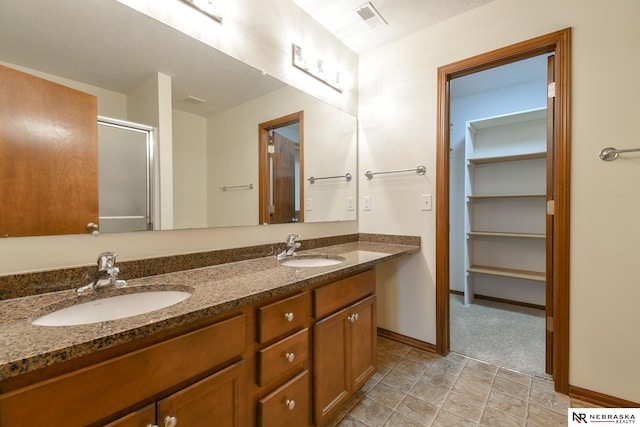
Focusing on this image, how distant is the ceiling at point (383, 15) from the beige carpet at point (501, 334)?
240cm

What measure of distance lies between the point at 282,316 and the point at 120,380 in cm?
54

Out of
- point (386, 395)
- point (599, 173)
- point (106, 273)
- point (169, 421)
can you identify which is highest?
point (599, 173)

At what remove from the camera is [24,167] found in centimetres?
93

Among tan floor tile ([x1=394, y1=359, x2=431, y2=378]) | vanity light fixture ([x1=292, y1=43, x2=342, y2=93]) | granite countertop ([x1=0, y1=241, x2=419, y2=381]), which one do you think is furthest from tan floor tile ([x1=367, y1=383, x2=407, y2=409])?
vanity light fixture ([x1=292, y1=43, x2=342, y2=93])

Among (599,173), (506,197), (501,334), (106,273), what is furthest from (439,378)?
(506,197)

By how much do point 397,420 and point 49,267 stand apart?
165cm

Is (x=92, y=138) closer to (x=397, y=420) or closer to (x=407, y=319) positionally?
(x=397, y=420)

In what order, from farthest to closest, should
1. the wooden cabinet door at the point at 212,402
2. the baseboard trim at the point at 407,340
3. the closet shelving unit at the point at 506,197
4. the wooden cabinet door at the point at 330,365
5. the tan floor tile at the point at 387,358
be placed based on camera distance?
1. the closet shelving unit at the point at 506,197
2. the baseboard trim at the point at 407,340
3. the tan floor tile at the point at 387,358
4. the wooden cabinet door at the point at 330,365
5. the wooden cabinet door at the point at 212,402

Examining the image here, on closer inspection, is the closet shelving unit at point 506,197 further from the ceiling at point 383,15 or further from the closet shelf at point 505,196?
the ceiling at point 383,15

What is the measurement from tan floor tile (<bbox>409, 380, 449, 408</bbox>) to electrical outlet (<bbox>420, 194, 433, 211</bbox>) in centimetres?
114

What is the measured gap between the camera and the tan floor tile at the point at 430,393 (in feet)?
5.24

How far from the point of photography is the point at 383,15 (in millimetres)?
1957

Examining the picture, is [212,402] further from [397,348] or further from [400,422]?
[397,348]

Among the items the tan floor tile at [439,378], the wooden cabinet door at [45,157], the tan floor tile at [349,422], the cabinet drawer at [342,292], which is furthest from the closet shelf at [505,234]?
the wooden cabinet door at [45,157]
